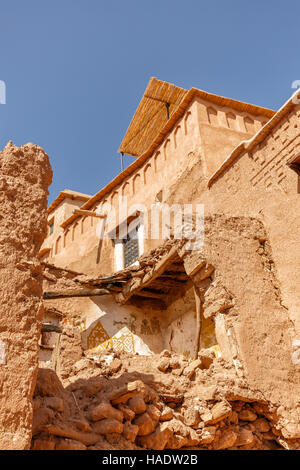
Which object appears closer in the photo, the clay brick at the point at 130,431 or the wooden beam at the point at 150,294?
→ the clay brick at the point at 130,431

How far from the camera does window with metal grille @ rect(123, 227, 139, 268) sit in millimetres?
12672

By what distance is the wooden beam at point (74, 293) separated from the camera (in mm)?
9391

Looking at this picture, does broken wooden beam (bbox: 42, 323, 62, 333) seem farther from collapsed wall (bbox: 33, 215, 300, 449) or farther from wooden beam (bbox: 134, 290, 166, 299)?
wooden beam (bbox: 134, 290, 166, 299)

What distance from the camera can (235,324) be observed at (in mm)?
5938

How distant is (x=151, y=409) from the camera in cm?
477

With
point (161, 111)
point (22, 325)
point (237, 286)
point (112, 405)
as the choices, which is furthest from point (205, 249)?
point (161, 111)

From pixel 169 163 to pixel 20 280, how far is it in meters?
8.68

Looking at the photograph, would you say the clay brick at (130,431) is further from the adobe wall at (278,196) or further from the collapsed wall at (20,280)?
the adobe wall at (278,196)

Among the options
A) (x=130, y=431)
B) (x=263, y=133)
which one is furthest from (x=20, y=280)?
(x=263, y=133)

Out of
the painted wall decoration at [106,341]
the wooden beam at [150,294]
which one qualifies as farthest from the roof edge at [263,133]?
the painted wall decoration at [106,341]

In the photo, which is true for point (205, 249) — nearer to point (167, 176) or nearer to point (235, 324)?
point (235, 324)

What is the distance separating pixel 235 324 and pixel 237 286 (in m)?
0.61

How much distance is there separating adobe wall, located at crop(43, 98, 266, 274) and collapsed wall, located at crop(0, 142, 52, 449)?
6.45 metres

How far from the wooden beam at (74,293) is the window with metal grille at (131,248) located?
2.92 metres
